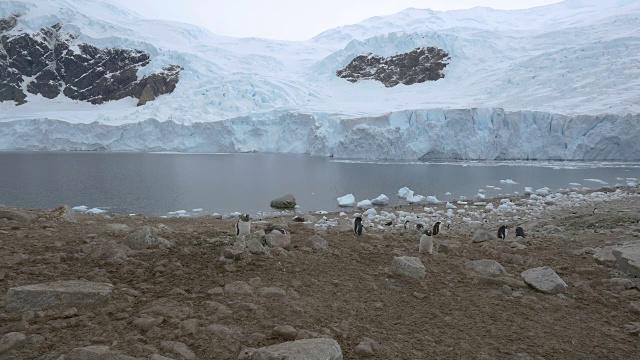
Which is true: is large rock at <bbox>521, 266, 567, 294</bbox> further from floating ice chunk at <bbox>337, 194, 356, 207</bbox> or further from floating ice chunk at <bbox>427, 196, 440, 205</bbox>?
floating ice chunk at <bbox>427, 196, 440, 205</bbox>

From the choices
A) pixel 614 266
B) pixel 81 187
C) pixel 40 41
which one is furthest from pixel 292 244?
pixel 40 41

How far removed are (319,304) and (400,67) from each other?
6050 cm

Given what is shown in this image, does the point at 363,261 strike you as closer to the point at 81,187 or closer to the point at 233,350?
the point at 233,350

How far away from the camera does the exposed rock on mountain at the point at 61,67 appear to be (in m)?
62.2

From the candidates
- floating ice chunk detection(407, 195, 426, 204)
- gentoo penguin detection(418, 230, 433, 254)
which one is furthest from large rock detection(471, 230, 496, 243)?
floating ice chunk detection(407, 195, 426, 204)

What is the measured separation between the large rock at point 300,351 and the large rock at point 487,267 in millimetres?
2013

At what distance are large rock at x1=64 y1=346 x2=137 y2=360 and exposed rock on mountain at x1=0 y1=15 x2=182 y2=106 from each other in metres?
64.2

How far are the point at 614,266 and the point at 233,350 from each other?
372 cm

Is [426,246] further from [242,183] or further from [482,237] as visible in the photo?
[242,183]

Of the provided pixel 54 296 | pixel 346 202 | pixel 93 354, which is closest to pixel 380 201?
pixel 346 202

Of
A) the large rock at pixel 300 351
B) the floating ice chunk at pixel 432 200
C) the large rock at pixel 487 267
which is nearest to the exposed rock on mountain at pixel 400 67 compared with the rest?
the floating ice chunk at pixel 432 200

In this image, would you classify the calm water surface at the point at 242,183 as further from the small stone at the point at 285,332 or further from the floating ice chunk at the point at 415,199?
the small stone at the point at 285,332

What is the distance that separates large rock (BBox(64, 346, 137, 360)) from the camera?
1940mm

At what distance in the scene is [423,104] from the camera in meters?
43.9
